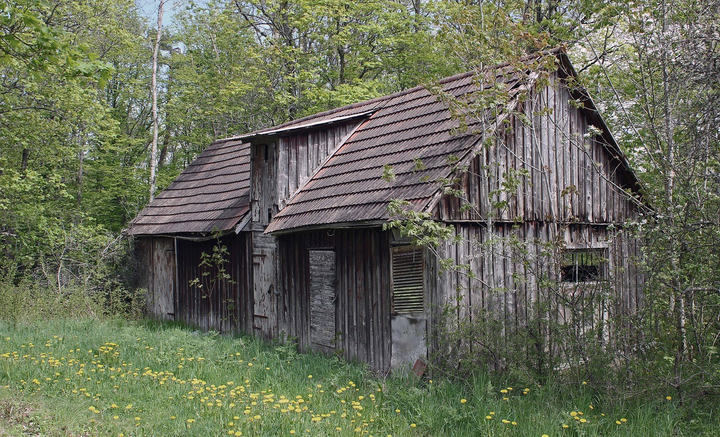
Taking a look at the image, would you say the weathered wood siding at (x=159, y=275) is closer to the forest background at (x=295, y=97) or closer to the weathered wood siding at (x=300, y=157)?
the forest background at (x=295, y=97)

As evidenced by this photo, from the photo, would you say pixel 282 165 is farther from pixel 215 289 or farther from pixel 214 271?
pixel 215 289

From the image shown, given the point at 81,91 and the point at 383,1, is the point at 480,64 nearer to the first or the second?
the point at 81,91

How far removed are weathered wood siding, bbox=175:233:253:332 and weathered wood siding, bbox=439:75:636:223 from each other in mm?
5257

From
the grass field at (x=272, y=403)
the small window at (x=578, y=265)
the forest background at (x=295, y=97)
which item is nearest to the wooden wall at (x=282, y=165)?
the forest background at (x=295, y=97)

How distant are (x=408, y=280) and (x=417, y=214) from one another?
1553mm

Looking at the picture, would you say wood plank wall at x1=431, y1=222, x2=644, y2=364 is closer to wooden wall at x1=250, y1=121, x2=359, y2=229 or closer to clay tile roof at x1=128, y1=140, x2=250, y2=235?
wooden wall at x1=250, y1=121, x2=359, y2=229

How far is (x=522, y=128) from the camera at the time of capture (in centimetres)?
1015

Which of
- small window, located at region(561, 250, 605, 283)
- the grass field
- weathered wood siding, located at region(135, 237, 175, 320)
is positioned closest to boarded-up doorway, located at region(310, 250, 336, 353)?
the grass field

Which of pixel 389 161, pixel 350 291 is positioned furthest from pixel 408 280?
pixel 389 161

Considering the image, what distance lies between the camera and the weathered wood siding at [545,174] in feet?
30.6

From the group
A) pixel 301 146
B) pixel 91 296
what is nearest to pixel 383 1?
pixel 301 146

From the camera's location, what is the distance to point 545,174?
948 centimetres

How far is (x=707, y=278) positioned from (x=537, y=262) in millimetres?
1885

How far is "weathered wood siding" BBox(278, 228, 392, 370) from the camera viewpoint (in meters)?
9.56
